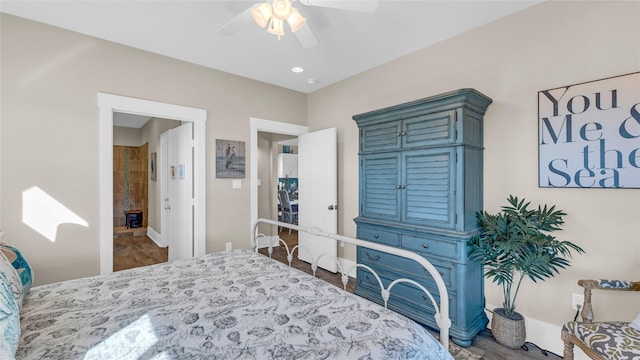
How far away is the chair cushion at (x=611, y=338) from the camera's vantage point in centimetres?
136

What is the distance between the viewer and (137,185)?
638 centimetres

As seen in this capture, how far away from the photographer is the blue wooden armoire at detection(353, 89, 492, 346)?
2.15 metres

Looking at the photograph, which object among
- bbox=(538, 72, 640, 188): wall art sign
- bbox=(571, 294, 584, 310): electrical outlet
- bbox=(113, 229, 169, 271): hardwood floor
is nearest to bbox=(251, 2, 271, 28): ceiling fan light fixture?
bbox=(538, 72, 640, 188): wall art sign

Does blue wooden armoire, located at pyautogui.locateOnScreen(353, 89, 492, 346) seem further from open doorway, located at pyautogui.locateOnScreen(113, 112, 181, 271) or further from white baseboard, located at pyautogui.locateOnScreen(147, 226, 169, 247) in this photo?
white baseboard, located at pyautogui.locateOnScreen(147, 226, 169, 247)

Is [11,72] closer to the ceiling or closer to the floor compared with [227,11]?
closer to the floor

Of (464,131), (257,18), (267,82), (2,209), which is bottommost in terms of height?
(2,209)

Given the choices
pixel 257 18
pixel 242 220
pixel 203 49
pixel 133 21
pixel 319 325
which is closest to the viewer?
pixel 319 325

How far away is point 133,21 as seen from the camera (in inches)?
92.4

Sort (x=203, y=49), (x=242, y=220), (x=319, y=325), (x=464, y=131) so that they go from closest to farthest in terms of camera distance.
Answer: (x=319, y=325)
(x=464, y=131)
(x=203, y=49)
(x=242, y=220)

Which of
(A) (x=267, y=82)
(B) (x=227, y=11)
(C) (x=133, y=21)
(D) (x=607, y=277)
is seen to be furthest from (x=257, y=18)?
(D) (x=607, y=277)

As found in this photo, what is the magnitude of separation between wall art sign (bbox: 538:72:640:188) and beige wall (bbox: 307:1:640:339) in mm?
61

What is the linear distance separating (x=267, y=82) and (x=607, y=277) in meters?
3.86

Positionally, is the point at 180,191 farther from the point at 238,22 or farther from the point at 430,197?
the point at 430,197

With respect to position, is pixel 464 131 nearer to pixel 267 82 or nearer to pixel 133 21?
pixel 267 82
